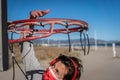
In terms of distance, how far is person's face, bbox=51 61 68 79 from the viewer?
3162 mm

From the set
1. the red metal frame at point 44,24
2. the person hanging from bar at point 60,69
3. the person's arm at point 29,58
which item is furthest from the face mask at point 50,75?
the red metal frame at point 44,24

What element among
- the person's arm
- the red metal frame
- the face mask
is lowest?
the face mask

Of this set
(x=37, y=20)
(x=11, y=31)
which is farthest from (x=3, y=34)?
(x=37, y=20)

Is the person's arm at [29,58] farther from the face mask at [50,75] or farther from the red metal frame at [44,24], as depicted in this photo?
the face mask at [50,75]

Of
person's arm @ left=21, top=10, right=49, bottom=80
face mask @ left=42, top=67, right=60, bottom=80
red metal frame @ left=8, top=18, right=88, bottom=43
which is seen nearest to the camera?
face mask @ left=42, top=67, right=60, bottom=80

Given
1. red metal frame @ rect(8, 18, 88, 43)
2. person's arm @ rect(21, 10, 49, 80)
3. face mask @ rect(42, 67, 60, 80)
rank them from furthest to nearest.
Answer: person's arm @ rect(21, 10, 49, 80)
red metal frame @ rect(8, 18, 88, 43)
face mask @ rect(42, 67, 60, 80)

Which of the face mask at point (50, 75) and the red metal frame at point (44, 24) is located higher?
the red metal frame at point (44, 24)

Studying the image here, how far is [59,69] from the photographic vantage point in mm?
3172

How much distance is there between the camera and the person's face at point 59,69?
3162 millimetres

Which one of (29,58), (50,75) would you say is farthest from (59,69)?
(29,58)

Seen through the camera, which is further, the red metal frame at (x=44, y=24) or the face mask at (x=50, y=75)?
the red metal frame at (x=44, y=24)

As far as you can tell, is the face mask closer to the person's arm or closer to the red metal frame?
the person's arm

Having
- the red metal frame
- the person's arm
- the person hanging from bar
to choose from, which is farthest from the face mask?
the red metal frame

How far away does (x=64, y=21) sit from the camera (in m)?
3.41
